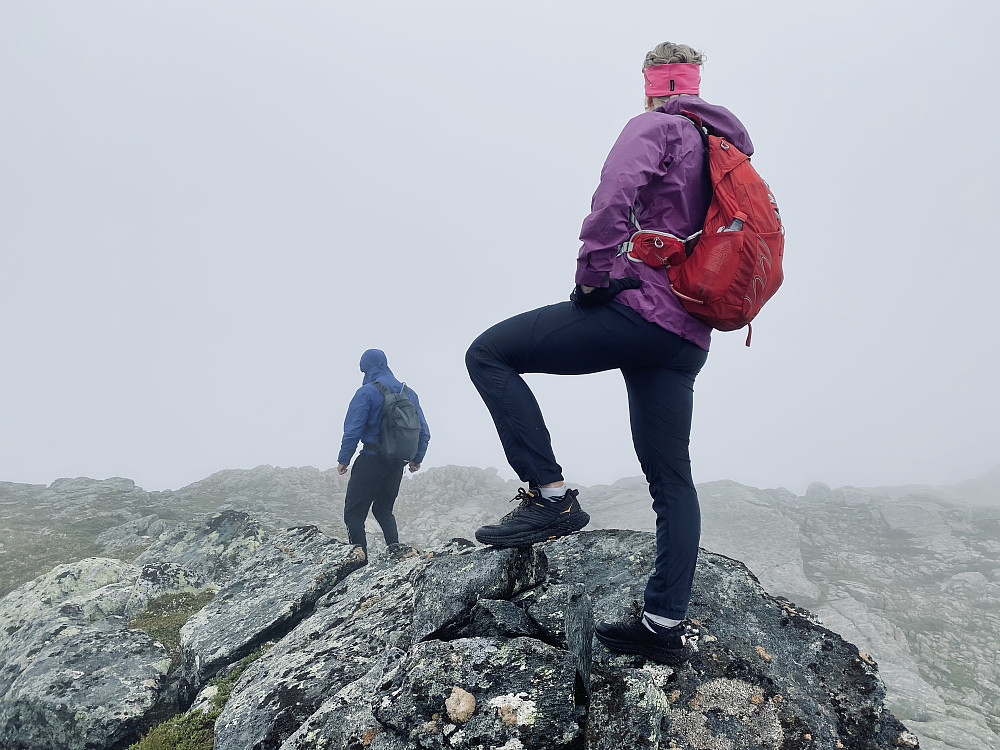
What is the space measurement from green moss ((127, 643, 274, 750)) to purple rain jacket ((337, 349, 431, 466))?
235 inches

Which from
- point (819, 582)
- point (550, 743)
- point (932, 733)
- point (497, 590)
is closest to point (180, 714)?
point (497, 590)

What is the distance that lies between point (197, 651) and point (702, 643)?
21.8 ft

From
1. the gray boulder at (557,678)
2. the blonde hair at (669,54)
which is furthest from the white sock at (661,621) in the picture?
the blonde hair at (669,54)

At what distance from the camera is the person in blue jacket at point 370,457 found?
12.2m

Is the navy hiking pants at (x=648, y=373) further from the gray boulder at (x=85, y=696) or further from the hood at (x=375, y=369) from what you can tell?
the hood at (x=375, y=369)

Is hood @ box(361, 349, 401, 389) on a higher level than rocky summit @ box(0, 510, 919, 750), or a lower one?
higher

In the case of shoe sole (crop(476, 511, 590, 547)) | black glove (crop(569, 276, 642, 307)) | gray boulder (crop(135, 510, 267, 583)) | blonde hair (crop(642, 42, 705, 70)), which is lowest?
gray boulder (crop(135, 510, 267, 583))

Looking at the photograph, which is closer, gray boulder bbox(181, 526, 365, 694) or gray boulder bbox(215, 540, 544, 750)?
gray boulder bbox(215, 540, 544, 750)

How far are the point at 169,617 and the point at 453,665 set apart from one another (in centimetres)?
771

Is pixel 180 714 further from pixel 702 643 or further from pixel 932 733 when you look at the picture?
pixel 932 733

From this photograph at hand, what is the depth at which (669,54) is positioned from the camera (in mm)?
4504

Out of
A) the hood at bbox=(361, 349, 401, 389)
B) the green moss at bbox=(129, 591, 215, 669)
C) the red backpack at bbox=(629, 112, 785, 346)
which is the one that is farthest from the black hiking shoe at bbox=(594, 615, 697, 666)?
the hood at bbox=(361, 349, 401, 389)

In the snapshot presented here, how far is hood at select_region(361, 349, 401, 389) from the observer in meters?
12.9

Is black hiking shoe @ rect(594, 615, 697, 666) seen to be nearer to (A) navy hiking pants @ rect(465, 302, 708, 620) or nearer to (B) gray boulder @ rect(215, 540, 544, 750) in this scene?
(A) navy hiking pants @ rect(465, 302, 708, 620)
